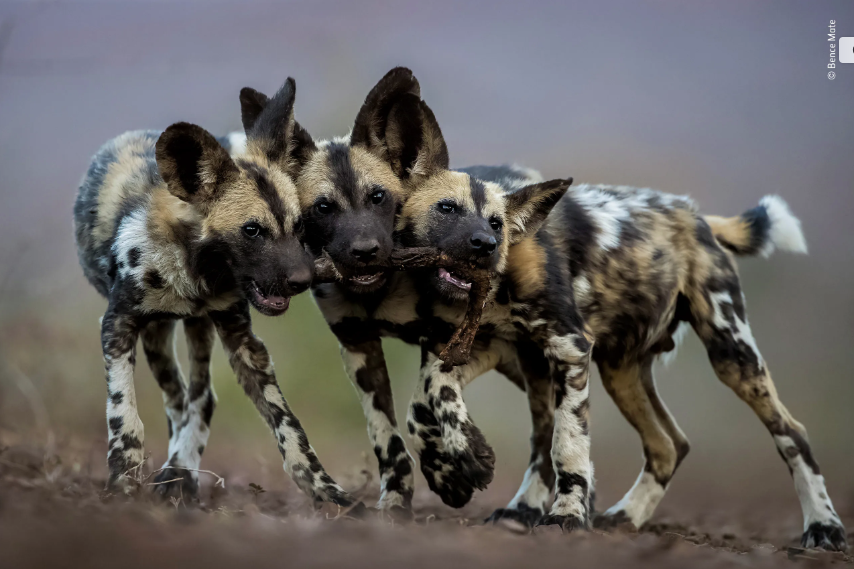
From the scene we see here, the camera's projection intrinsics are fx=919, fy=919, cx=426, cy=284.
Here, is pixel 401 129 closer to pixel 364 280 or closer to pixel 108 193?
pixel 364 280

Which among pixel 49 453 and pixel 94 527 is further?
pixel 49 453

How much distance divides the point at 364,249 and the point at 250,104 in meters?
1.37

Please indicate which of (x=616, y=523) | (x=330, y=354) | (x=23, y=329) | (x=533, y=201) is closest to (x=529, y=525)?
(x=616, y=523)

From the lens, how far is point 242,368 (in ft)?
16.8

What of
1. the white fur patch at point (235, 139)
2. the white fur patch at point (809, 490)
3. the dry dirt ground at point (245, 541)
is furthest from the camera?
the white fur patch at point (809, 490)

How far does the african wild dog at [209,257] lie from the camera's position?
4605mm

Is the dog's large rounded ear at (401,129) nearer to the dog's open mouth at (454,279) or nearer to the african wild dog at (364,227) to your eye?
the african wild dog at (364,227)

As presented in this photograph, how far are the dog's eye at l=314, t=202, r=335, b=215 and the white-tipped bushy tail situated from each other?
9.64ft

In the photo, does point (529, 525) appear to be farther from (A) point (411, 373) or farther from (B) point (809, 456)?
(A) point (411, 373)

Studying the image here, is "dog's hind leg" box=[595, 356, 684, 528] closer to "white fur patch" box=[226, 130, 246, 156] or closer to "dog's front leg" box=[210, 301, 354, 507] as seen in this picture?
"dog's front leg" box=[210, 301, 354, 507]

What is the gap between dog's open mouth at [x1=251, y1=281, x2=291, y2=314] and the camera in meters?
4.60

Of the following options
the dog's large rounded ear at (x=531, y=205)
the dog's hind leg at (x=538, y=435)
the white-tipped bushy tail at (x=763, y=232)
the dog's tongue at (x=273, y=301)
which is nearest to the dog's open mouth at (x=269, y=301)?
the dog's tongue at (x=273, y=301)

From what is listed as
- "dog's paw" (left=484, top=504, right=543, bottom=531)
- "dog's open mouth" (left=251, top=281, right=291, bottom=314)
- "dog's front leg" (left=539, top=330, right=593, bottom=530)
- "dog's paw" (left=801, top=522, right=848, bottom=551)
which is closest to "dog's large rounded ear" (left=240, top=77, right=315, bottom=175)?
"dog's open mouth" (left=251, top=281, right=291, bottom=314)

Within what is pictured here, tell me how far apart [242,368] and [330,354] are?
8.10m
